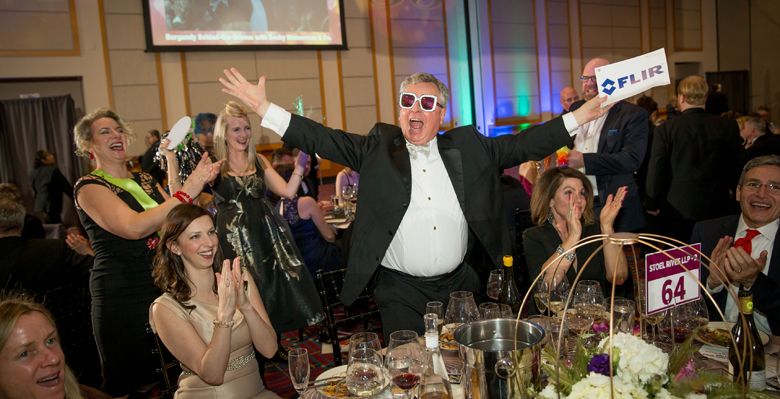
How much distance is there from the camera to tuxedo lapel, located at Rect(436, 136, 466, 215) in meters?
2.61

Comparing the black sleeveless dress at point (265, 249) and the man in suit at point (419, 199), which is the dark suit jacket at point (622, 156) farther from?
the black sleeveless dress at point (265, 249)

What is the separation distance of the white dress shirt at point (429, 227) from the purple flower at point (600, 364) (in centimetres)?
139

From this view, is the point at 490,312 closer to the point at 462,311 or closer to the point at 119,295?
the point at 462,311

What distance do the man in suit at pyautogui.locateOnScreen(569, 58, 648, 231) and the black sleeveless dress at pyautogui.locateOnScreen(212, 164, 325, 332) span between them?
6.03ft

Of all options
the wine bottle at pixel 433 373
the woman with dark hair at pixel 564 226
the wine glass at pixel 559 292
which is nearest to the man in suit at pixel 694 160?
the woman with dark hair at pixel 564 226

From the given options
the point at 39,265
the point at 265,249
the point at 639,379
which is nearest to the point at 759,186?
the point at 639,379

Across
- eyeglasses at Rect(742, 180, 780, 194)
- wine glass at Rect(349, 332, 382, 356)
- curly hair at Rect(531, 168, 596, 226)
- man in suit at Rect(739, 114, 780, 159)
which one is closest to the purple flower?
wine glass at Rect(349, 332, 382, 356)

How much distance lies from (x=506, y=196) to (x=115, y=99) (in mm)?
5738

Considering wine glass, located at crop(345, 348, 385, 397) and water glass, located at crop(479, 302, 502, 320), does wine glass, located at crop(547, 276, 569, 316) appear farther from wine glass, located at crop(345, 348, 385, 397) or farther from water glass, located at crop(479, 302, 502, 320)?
wine glass, located at crop(345, 348, 385, 397)

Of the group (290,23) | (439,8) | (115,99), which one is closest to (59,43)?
(115,99)

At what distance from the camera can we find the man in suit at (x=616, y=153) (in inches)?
150

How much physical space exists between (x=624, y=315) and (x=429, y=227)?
949 millimetres

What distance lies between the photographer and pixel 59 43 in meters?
7.50

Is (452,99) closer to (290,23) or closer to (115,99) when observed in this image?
(290,23)
